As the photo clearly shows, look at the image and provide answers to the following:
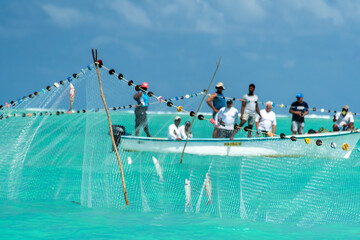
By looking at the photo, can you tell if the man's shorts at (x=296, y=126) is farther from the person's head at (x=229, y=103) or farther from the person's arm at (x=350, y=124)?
the person's head at (x=229, y=103)

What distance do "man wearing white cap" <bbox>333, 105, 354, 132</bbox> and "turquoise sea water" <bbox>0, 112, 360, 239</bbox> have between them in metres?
2.56

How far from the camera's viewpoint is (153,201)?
10125 millimetres

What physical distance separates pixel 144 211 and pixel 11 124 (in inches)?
148

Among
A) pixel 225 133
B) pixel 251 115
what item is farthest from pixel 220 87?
pixel 225 133

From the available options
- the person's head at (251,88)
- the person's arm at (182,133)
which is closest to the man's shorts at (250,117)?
the person's head at (251,88)

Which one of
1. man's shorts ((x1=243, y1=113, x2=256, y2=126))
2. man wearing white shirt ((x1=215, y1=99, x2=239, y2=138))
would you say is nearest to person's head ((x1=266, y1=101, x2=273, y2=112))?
man's shorts ((x1=243, y1=113, x2=256, y2=126))

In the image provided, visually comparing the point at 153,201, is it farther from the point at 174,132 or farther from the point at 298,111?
the point at 298,111

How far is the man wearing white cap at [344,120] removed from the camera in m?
16.2

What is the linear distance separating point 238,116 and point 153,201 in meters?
5.90

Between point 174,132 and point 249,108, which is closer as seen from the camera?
point 249,108

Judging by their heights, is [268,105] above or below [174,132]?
above

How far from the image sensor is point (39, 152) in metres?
15.3

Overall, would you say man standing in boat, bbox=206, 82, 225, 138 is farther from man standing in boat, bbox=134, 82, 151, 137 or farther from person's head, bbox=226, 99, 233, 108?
man standing in boat, bbox=134, 82, 151, 137

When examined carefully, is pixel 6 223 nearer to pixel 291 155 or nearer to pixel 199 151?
pixel 199 151
